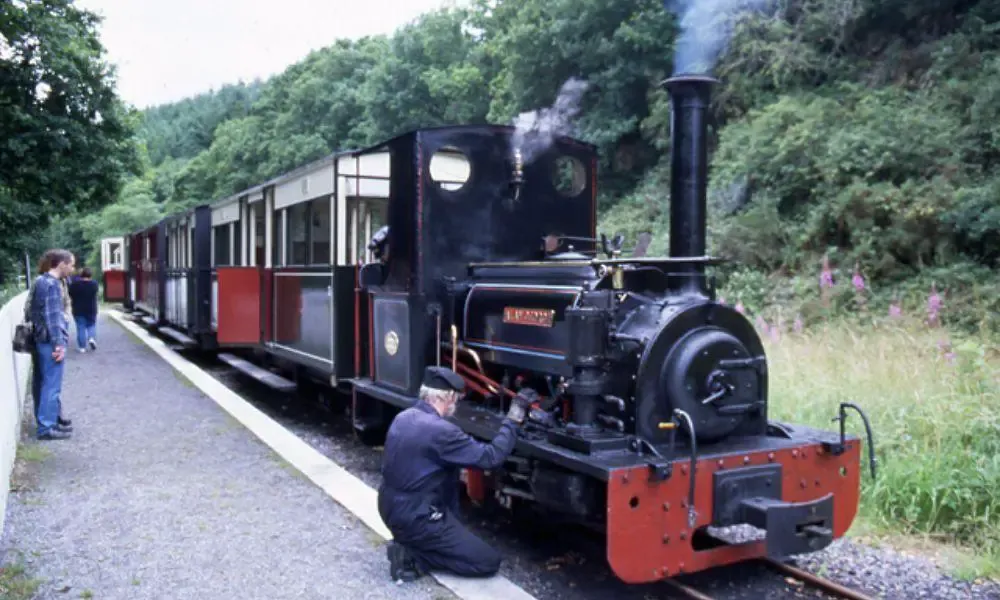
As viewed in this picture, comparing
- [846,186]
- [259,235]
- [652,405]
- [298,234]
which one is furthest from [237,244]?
[846,186]

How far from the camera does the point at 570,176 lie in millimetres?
6383

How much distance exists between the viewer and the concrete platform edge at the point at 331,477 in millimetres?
4129

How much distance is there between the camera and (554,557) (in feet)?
16.5

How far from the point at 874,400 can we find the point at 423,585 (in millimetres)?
4102

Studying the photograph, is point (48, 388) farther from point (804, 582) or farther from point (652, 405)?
point (804, 582)

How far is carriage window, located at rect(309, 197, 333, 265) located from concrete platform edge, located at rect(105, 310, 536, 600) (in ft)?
5.25

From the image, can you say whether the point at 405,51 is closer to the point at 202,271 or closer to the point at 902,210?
the point at 202,271

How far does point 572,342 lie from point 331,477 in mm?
2574

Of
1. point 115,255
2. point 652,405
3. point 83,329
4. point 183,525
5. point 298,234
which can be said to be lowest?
point 183,525

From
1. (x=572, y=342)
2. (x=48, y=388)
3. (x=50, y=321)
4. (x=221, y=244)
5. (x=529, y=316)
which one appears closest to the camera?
(x=572, y=342)

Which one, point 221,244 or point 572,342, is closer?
point 572,342

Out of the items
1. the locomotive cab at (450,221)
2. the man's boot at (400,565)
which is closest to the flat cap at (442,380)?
the man's boot at (400,565)

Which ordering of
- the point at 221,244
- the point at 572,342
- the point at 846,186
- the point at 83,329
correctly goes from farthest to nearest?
the point at 83,329
the point at 846,186
the point at 221,244
the point at 572,342

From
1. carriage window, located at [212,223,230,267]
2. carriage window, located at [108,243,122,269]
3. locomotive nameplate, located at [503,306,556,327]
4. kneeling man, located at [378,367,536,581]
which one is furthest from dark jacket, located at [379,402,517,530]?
carriage window, located at [108,243,122,269]
